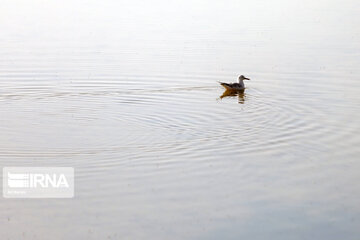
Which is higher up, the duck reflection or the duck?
the duck

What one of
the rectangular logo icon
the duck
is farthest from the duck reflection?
Result: the rectangular logo icon

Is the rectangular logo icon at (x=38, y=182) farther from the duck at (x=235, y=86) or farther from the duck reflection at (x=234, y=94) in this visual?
the duck at (x=235, y=86)

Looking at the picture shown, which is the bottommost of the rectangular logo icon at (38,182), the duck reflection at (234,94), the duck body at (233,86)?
the rectangular logo icon at (38,182)

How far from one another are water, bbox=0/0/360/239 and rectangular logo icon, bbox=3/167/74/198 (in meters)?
0.25

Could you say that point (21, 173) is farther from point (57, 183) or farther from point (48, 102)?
point (48, 102)

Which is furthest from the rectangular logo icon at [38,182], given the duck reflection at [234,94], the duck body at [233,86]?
the duck body at [233,86]

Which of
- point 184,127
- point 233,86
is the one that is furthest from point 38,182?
point 233,86

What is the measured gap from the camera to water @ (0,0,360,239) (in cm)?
1084

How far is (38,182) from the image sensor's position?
40.9ft

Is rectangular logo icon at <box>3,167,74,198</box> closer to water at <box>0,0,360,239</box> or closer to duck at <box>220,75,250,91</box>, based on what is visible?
water at <box>0,0,360,239</box>

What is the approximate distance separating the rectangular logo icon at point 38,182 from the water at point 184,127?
0.25 metres

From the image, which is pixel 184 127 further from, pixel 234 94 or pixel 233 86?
pixel 233 86

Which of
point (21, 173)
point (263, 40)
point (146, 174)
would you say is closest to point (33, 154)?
point (21, 173)

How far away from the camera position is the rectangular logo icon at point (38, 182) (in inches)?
465
